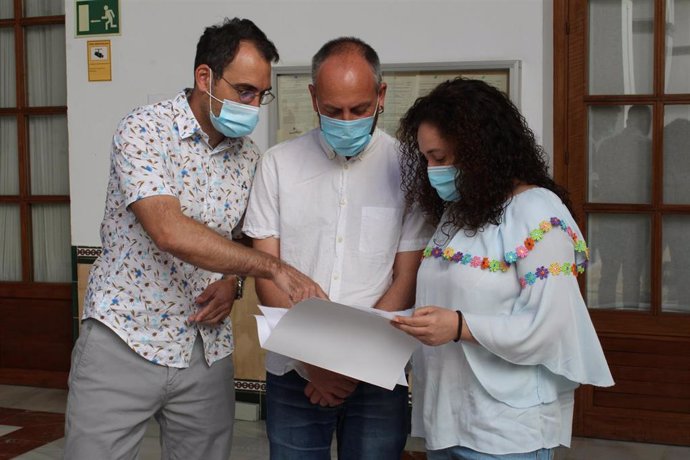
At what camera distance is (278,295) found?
2.00 m

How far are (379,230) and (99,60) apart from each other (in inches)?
123

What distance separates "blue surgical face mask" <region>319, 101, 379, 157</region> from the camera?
6.24 feet

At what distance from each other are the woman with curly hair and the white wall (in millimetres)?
2176

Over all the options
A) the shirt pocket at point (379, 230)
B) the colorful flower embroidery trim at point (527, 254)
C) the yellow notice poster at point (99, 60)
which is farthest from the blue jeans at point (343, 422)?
the yellow notice poster at point (99, 60)

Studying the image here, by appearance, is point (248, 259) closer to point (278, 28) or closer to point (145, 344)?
point (145, 344)

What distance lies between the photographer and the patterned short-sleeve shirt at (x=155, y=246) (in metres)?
2.02

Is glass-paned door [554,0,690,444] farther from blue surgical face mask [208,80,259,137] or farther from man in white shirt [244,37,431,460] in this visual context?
blue surgical face mask [208,80,259,137]

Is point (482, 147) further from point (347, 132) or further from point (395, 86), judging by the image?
point (395, 86)

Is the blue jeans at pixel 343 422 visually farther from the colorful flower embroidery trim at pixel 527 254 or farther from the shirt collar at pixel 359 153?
the shirt collar at pixel 359 153

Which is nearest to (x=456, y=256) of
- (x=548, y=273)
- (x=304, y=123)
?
(x=548, y=273)

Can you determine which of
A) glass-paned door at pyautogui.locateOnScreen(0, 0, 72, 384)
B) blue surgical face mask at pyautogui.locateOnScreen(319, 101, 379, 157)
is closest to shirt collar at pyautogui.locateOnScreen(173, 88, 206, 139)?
blue surgical face mask at pyautogui.locateOnScreen(319, 101, 379, 157)

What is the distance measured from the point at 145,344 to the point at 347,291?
528 mm

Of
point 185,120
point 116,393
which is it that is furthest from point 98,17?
point 116,393

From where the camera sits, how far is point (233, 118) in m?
2.04
